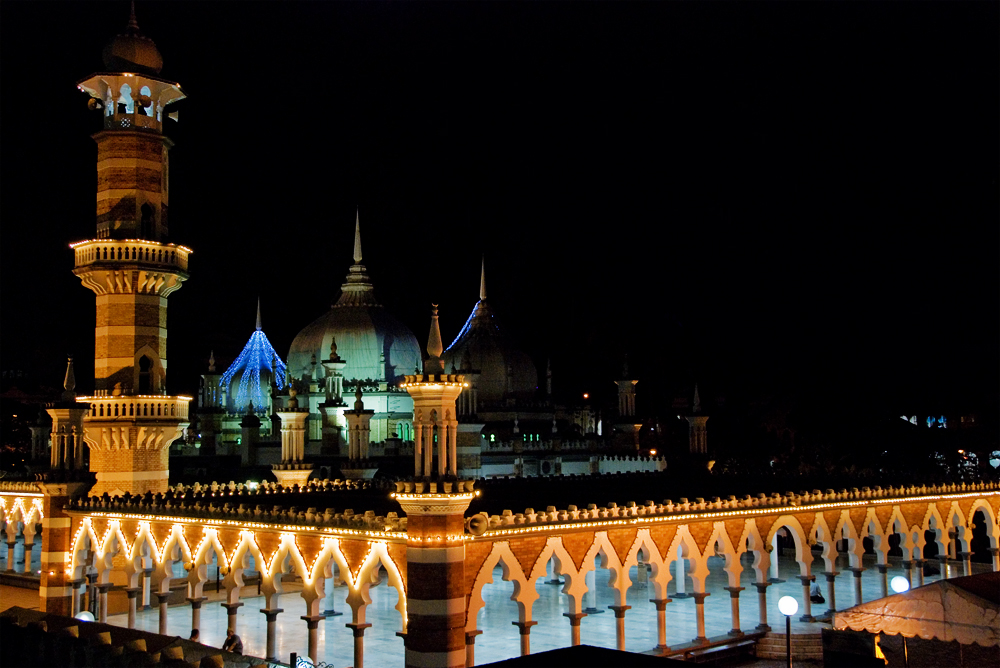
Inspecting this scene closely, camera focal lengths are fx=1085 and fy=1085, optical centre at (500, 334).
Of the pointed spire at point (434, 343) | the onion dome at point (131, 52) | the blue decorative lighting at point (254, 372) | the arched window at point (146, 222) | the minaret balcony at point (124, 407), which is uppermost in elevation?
the onion dome at point (131, 52)

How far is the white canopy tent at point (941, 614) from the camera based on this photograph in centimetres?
1677

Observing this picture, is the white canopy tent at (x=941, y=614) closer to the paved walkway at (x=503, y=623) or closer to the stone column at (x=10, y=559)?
the paved walkway at (x=503, y=623)

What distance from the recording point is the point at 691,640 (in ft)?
70.0

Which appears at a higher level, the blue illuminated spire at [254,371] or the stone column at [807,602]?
the blue illuminated spire at [254,371]

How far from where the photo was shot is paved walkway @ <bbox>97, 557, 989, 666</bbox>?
2144 centimetres

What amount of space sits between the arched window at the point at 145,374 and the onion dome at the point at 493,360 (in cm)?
2283

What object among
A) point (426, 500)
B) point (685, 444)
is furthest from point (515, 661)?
point (685, 444)

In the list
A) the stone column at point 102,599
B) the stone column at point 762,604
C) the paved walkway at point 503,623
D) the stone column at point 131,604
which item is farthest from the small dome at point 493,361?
the stone column at point 762,604

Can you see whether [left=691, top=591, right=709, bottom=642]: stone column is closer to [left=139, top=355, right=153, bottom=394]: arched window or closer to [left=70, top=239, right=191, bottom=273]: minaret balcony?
[left=139, top=355, right=153, bottom=394]: arched window

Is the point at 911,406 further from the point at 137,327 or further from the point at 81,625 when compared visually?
the point at 81,625

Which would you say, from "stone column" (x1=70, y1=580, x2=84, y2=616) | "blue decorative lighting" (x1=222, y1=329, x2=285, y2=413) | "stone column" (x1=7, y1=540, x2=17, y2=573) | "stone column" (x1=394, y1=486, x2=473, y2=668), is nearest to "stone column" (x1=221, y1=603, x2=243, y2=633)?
"stone column" (x1=394, y1=486, x2=473, y2=668)

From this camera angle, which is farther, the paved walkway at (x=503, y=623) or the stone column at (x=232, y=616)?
the paved walkway at (x=503, y=623)

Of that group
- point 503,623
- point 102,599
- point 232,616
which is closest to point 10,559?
point 102,599

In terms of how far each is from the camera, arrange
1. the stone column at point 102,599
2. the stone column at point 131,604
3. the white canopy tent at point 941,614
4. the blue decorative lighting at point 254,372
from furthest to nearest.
Answer: the blue decorative lighting at point 254,372 < the stone column at point 102,599 < the stone column at point 131,604 < the white canopy tent at point 941,614
